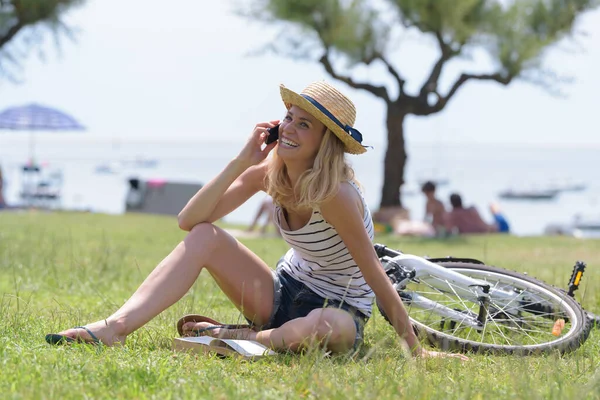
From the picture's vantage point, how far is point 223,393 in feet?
9.00

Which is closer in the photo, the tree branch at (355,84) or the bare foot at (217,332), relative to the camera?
the bare foot at (217,332)

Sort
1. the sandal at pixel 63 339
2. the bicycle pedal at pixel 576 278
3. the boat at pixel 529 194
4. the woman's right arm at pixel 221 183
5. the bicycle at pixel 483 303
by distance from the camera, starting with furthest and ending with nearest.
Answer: the boat at pixel 529 194, the bicycle pedal at pixel 576 278, the bicycle at pixel 483 303, the woman's right arm at pixel 221 183, the sandal at pixel 63 339

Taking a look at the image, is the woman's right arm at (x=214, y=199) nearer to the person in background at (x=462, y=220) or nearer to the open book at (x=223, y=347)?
the open book at (x=223, y=347)

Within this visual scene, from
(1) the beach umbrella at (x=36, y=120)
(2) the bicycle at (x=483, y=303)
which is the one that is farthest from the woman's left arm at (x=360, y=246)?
(1) the beach umbrella at (x=36, y=120)

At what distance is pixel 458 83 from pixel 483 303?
13792 mm

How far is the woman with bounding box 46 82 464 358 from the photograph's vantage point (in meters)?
3.55

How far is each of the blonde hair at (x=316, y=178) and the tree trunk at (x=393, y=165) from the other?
1446 centimetres

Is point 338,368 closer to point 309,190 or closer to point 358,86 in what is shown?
point 309,190

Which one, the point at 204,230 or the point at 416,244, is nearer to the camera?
the point at 204,230

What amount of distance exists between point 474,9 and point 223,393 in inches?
619

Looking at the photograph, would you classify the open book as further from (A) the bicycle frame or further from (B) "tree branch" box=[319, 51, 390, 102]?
(B) "tree branch" box=[319, 51, 390, 102]

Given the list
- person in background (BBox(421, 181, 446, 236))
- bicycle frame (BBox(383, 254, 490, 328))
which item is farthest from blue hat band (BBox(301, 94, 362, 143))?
person in background (BBox(421, 181, 446, 236))

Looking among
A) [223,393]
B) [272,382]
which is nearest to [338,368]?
[272,382]

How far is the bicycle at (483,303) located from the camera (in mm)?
4168
